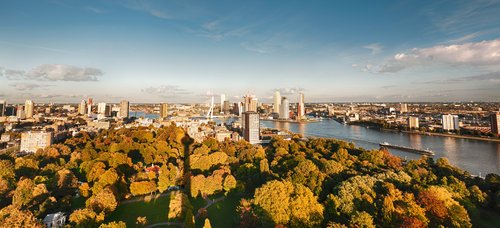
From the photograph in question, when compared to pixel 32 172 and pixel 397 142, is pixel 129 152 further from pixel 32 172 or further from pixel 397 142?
pixel 397 142

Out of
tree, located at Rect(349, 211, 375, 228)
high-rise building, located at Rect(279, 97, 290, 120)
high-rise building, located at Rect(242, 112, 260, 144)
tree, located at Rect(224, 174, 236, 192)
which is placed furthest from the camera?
high-rise building, located at Rect(279, 97, 290, 120)

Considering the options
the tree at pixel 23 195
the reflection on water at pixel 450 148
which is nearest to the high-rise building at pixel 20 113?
the tree at pixel 23 195

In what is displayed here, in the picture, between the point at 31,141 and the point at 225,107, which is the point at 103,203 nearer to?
the point at 31,141

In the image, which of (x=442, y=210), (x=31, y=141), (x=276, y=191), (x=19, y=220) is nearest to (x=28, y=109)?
(x=31, y=141)

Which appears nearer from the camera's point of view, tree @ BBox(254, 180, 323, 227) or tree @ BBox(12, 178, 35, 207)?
tree @ BBox(254, 180, 323, 227)

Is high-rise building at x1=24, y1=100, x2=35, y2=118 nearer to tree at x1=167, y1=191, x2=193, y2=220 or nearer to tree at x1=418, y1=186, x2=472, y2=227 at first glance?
tree at x1=167, y1=191, x2=193, y2=220

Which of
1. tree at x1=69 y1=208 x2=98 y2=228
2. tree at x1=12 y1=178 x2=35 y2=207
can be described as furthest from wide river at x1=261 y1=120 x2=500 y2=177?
tree at x1=12 y1=178 x2=35 y2=207

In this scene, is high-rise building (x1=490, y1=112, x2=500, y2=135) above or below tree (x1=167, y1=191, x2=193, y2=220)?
above

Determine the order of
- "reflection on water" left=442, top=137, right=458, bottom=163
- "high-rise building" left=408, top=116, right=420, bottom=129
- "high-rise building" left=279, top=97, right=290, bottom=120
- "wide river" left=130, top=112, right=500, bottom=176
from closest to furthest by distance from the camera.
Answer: "wide river" left=130, top=112, right=500, bottom=176 < "reflection on water" left=442, top=137, right=458, bottom=163 < "high-rise building" left=408, top=116, right=420, bottom=129 < "high-rise building" left=279, top=97, right=290, bottom=120
